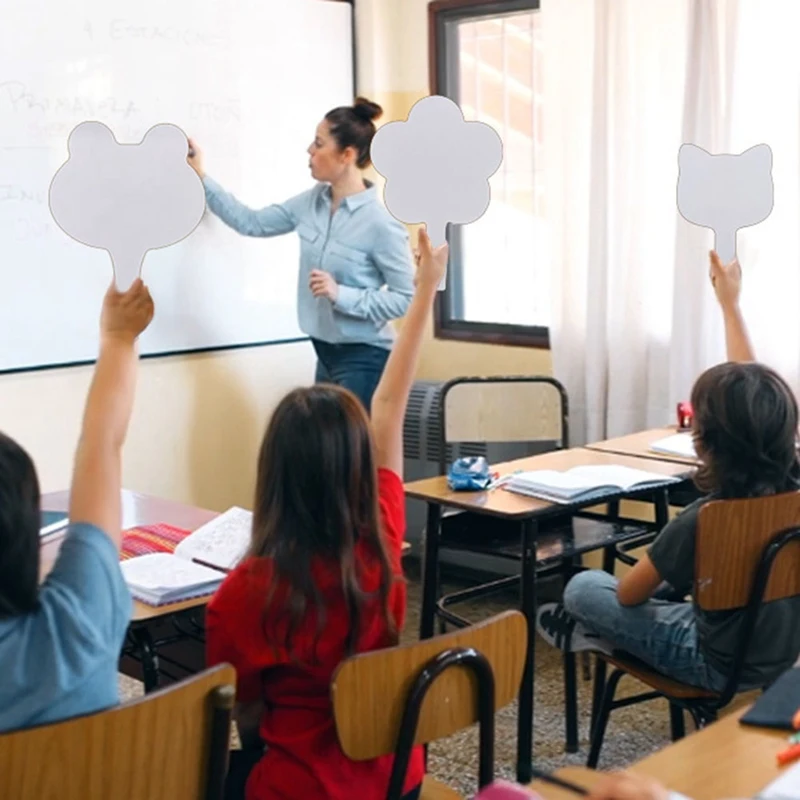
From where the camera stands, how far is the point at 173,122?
12.5 ft

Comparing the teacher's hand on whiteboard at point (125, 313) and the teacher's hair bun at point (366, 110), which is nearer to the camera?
the teacher's hand on whiteboard at point (125, 313)

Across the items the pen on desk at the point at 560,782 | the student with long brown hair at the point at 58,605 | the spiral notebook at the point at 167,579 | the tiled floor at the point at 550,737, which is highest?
the student with long brown hair at the point at 58,605

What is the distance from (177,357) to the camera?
12.9 ft

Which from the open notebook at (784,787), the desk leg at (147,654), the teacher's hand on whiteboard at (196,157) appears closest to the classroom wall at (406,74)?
the teacher's hand on whiteboard at (196,157)

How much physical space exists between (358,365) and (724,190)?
1655 mm

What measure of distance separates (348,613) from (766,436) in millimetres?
951

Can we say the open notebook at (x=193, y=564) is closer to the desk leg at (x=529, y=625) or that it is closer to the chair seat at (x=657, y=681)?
the desk leg at (x=529, y=625)

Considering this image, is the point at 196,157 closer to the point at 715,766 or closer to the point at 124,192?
the point at 124,192

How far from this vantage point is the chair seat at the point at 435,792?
1.80 meters

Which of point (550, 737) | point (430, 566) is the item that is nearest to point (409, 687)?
point (430, 566)

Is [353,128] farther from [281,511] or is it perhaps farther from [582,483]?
[281,511]

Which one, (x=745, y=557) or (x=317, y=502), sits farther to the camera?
(x=745, y=557)

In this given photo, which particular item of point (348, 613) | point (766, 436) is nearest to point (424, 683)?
point (348, 613)

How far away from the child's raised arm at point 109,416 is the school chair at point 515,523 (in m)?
1.58
